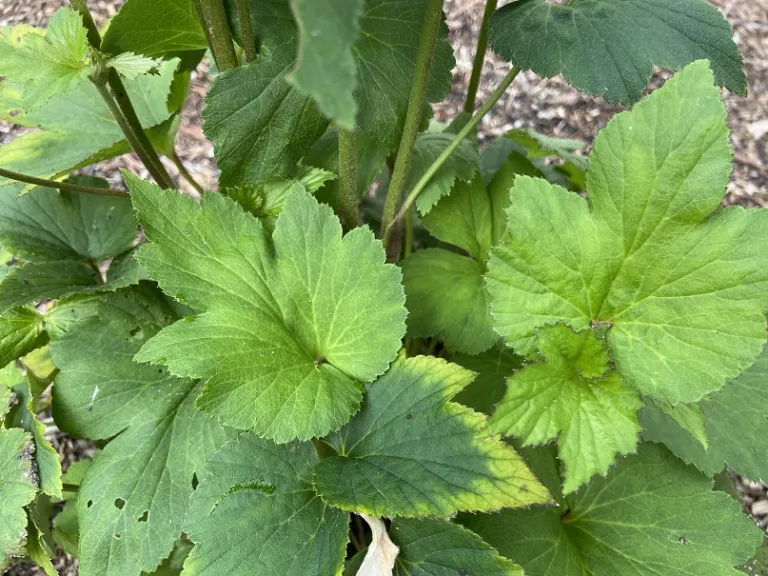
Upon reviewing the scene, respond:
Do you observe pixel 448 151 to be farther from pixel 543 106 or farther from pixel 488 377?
pixel 543 106

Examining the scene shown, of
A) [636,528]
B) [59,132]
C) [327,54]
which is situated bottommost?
[636,528]

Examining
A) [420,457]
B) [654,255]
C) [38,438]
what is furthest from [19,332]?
[654,255]

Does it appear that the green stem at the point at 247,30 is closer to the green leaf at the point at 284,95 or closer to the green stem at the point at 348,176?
the green leaf at the point at 284,95

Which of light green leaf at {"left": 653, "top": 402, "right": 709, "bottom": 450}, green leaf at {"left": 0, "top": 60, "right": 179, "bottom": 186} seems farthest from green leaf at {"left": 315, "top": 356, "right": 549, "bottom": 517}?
green leaf at {"left": 0, "top": 60, "right": 179, "bottom": 186}

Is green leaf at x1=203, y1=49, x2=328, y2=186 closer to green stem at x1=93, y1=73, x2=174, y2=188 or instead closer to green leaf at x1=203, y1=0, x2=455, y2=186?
green leaf at x1=203, y1=0, x2=455, y2=186

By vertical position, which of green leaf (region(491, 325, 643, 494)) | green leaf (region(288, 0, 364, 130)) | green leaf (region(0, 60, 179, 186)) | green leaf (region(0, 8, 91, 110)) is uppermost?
green leaf (region(288, 0, 364, 130))

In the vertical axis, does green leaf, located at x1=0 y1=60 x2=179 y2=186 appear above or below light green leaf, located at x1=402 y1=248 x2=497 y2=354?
above

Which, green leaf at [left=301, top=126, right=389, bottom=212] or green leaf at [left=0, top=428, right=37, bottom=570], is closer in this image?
green leaf at [left=0, top=428, right=37, bottom=570]

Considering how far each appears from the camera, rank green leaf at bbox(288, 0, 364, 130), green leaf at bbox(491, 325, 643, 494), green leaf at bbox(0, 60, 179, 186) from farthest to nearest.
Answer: green leaf at bbox(0, 60, 179, 186), green leaf at bbox(491, 325, 643, 494), green leaf at bbox(288, 0, 364, 130)
